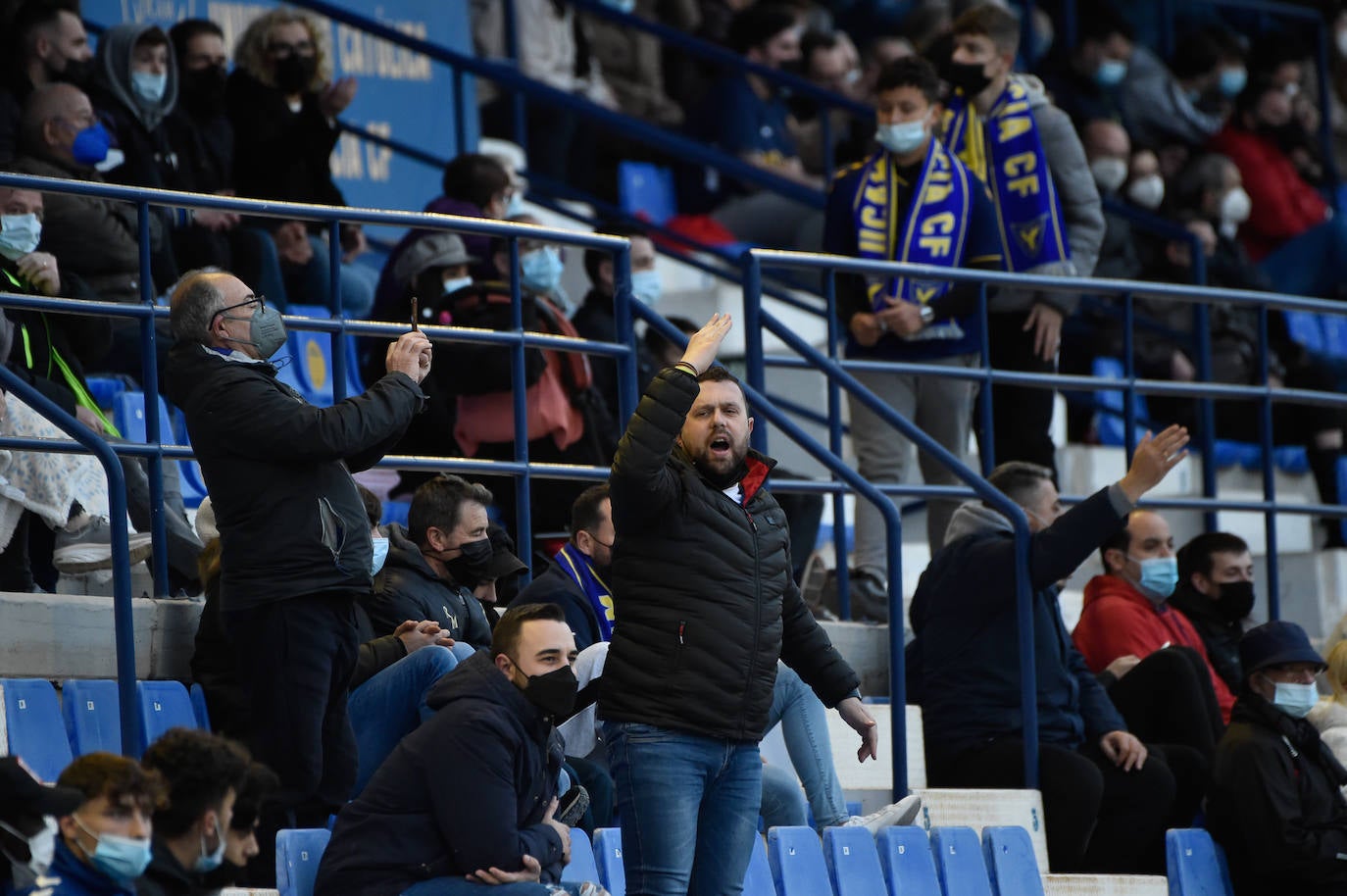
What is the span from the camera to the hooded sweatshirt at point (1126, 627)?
29.0 feet

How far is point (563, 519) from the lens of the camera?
29.1 ft

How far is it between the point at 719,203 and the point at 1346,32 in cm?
570

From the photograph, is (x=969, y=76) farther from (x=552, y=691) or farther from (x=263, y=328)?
(x=552, y=691)

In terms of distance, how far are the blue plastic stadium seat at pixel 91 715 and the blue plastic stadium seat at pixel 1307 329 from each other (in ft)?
28.9

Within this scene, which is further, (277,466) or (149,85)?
(149,85)

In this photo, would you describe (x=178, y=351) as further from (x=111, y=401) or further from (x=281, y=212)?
(x=111, y=401)

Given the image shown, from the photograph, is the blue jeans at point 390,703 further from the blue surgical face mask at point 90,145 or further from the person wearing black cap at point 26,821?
the blue surgical face mask at point 90,145

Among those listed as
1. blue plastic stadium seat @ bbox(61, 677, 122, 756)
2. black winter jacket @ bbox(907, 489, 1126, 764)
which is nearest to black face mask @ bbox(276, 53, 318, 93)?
black winter jacket @ bbox(907, 489, 1126, 764)

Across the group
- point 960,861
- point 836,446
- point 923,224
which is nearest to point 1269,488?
point 923,224

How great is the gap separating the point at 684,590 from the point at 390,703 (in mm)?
1147

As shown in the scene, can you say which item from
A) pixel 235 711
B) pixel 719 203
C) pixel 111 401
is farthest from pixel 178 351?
pixel 719 203

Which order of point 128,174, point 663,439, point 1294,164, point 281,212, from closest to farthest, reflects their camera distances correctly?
point 663,439, point 281,212, point 128,174, point 1294,164

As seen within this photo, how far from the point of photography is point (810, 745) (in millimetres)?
7535

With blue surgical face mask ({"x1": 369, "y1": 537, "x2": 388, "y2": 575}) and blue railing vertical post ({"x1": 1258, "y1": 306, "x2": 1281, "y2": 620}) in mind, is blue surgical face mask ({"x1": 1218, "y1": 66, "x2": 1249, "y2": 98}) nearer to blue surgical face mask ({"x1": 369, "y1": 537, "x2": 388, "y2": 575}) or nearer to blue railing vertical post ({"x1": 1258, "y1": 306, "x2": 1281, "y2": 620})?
blue railing vertical post ({"x1": 1258, "y1": 306, "x2": 1281, "y2": 620})
